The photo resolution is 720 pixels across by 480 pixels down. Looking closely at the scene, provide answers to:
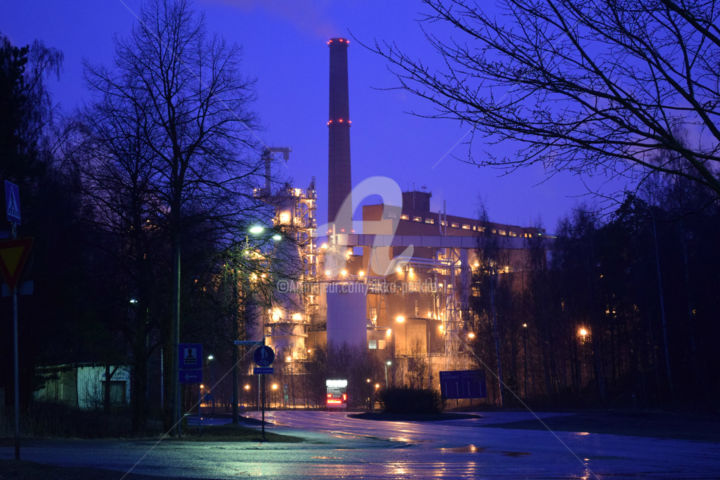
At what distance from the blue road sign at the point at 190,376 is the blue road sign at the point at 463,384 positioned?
1271 inches

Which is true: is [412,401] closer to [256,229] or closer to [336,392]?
[336,392]

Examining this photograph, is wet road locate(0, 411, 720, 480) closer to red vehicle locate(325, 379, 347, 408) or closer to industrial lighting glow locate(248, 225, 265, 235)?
industrial lighting glow locate(248, 225, 265, 235)

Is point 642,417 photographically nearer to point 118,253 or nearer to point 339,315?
point 118,253

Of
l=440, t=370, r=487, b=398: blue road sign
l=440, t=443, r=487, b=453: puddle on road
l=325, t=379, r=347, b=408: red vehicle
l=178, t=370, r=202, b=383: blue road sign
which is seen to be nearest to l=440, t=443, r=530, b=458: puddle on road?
l=440, t=443, r=487, b=453: puddle on road

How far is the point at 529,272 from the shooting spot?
63375 mm

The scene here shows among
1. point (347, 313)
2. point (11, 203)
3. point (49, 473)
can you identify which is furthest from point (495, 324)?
point (49, 473)

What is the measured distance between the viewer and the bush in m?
46.7

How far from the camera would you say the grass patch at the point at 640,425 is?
27.9 metres

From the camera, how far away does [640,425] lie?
32562 mm

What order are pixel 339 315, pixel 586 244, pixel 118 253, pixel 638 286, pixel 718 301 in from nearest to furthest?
pixel 118 253, pixel 718 301, pixel 638 286, pixel 586 244, pixel 339 315

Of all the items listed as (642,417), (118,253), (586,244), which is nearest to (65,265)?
(118,253)

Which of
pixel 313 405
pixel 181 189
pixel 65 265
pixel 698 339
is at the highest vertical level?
pixel 181 189

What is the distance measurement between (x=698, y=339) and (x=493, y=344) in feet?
56.7

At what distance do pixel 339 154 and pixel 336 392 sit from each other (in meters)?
42.7
